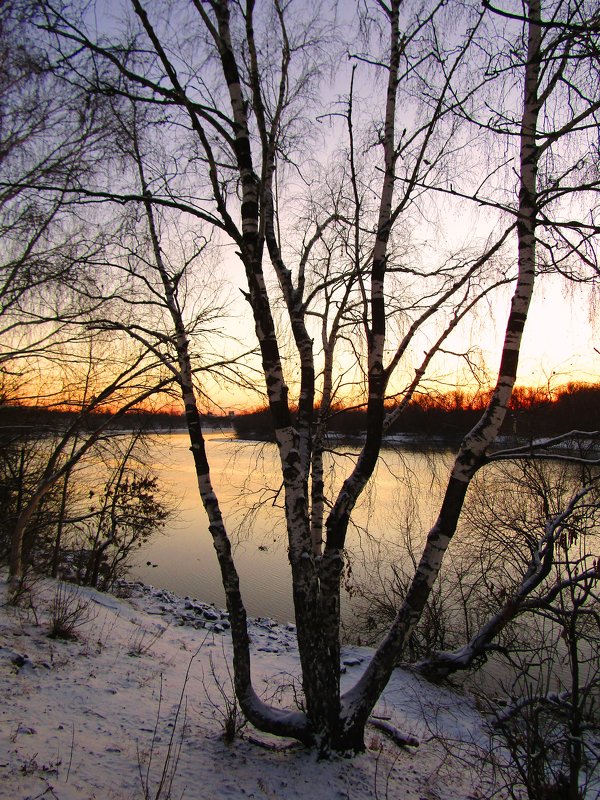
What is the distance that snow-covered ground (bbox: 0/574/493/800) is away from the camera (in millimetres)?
3361

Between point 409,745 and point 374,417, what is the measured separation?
3464mm

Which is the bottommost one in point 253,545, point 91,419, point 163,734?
point 253,545

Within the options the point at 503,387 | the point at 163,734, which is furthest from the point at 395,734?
the point at 503,387

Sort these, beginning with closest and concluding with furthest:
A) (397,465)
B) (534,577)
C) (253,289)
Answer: (253,289), (534,577), (397,465)

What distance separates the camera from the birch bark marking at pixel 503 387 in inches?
133

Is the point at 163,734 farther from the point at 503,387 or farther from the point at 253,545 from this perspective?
the point at 253,545

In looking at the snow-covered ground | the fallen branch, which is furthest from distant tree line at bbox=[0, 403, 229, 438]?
the fallen branch

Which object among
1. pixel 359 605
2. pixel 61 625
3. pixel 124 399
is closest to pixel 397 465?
pixel 359 605

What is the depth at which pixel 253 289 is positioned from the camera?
391 cm

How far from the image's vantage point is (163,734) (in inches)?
166

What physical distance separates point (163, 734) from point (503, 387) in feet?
14.0

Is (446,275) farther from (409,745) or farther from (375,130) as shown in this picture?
(409,745)

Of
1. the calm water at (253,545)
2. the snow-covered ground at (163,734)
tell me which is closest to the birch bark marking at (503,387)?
the snow-covered ground at (163,734)

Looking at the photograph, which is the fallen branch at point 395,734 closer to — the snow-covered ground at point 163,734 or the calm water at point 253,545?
the snow-covered ground at point 163,734
